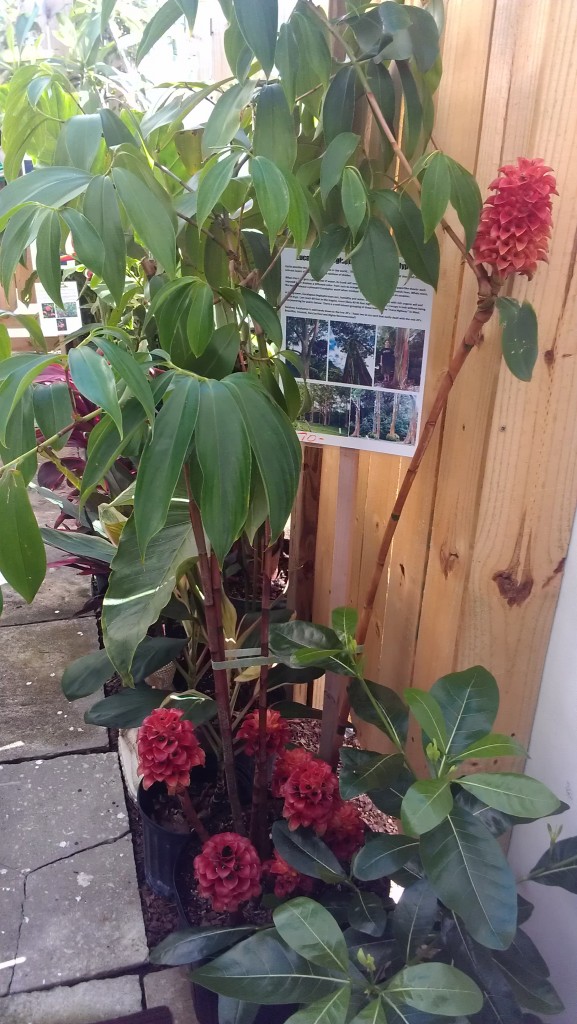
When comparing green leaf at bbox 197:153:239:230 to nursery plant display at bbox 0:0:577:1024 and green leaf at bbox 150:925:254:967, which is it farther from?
green leaf at bbox 150:925:254:967

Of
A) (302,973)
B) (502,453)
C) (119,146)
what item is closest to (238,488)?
(119,146)

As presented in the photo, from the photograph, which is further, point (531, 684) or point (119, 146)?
point (531, 684)

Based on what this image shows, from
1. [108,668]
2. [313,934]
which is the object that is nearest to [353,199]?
[313,934]

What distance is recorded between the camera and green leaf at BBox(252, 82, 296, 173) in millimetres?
722

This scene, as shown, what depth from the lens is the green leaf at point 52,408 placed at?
685mm

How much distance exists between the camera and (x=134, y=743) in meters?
1.54

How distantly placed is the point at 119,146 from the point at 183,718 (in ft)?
2.75

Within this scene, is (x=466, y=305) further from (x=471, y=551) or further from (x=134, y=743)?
(x=134, y=743)

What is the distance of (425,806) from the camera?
0.69 metres

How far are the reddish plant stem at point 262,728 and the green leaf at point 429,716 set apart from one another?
28cm

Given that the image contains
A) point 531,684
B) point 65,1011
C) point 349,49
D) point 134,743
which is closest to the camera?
point 349,49

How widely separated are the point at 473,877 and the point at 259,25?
33.5 inches

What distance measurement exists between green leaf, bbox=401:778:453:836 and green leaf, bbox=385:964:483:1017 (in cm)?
14

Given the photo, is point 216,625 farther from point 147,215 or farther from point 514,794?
point 147,215
